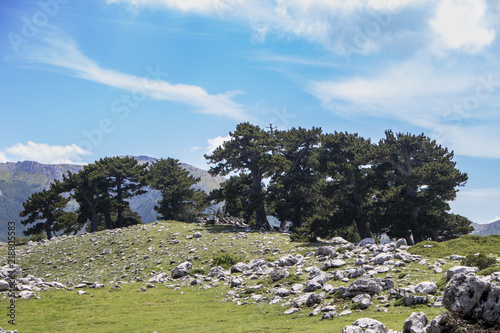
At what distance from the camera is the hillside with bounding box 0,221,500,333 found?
16.8 metres

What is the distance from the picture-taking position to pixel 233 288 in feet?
84.1

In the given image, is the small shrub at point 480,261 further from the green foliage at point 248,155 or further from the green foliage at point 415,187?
the green foliage at point 248,155

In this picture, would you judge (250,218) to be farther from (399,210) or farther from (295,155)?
(399,210)

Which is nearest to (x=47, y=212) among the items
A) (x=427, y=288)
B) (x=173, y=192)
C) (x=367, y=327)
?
(x=173, y=192)

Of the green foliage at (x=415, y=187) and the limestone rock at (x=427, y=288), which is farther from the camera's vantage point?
the green foliage at (x=415, y=187)

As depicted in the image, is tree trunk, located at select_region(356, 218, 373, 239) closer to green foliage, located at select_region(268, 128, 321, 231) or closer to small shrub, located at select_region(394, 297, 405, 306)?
green foliage, located at select_region(268, 128, 321, 231)

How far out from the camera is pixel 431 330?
31.8 feet

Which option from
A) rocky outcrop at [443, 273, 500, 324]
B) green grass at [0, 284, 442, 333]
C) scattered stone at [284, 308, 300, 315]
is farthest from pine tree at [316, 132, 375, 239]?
rocky outcrop at [443, 273, 500, 324]

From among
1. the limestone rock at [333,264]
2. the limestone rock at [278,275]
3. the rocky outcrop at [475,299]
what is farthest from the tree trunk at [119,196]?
the rocky outcrop at [475,299]

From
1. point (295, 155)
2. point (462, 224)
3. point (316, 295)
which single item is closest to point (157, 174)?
point (295, 155)

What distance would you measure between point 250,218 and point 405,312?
6264 cm

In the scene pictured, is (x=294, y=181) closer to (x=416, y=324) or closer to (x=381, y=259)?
(x=381, y=259)

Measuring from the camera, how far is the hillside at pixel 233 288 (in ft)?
55.3

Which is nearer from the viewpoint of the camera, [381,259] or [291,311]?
[291,311]
